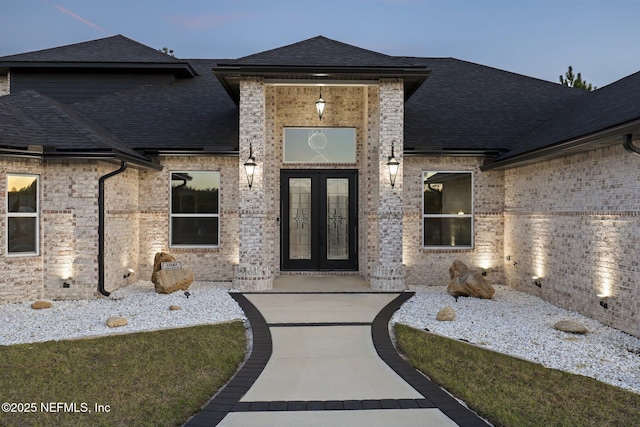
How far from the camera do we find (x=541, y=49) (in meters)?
75.4

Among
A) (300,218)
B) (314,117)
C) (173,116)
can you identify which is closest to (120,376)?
(300,218)

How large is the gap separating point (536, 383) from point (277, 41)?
Answer: 4964 inches

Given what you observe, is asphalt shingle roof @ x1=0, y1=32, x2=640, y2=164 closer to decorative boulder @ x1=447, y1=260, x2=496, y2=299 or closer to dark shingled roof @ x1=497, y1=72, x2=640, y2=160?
dark shingled roof @ x1=497, y1=72, x2=640, y2=160

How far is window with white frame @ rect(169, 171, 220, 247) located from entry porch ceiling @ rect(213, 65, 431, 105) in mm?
2719

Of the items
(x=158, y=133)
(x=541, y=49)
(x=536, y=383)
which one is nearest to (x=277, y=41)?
(x=541, y=49)

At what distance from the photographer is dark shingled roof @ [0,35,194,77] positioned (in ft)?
48.4

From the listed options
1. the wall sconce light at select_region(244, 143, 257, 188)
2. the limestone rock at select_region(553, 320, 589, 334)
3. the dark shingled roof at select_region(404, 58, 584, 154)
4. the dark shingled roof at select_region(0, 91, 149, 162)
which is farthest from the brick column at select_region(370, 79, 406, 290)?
the dark shingled roof at select_region(0, 91, 149, 162)

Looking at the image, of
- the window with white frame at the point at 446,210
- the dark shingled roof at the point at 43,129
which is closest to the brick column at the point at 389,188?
the window with white frame at the point at 446,210

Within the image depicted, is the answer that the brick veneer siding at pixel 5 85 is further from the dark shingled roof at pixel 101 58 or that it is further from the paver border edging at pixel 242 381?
the paver border edging at pixel 242 381

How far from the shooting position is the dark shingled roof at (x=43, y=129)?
360 inches

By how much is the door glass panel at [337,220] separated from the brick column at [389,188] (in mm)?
1927

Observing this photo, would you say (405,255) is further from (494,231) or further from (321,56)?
(321,56)

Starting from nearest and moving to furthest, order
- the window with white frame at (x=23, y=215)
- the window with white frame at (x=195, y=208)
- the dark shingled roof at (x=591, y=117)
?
the dark shingled roof at (x=591, y=117) < the window with white frame at (x=23, y=215) < the window with white frame at (x=195, y=208)

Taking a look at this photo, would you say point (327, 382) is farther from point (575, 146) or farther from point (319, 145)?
point (319, 145)
